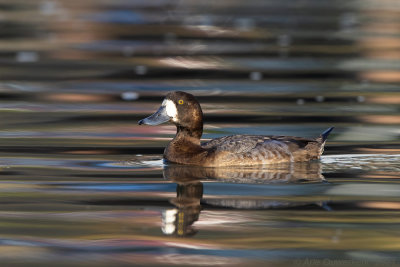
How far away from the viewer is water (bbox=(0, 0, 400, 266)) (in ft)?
22.3

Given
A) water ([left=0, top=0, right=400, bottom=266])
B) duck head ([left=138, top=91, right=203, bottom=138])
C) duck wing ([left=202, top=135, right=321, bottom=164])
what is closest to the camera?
water ([left=0, top=0, right=400, bottom=266])

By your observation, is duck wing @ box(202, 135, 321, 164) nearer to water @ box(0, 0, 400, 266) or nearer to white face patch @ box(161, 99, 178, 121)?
water @ box(0, 0, 400, 266)

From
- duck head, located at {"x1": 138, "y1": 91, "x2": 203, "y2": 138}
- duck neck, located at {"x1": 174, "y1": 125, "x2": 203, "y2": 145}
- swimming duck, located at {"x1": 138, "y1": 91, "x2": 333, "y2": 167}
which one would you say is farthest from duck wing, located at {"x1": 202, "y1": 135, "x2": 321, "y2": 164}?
duck head, located at {"x1": 138, "y1": 91, "x2": 203, "y2": 138}

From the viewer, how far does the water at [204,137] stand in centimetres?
679

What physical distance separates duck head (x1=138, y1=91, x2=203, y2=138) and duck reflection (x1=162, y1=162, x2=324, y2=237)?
486 millimetres

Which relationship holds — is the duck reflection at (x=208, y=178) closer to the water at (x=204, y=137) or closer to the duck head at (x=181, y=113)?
the water at (x=204, y=137)

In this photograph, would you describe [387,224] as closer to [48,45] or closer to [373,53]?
Result: [373,53]

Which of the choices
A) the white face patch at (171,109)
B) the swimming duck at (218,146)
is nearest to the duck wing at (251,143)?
the swimming duck at (218,146)

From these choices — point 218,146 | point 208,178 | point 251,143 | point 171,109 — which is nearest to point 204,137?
point 171,109

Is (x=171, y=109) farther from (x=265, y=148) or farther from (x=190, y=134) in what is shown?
(x=265, y=148)

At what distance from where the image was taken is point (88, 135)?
11289 millimetres

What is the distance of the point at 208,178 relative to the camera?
906 cm

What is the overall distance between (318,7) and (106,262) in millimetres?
26709

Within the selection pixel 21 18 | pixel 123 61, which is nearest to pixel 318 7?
pixel 21 18
